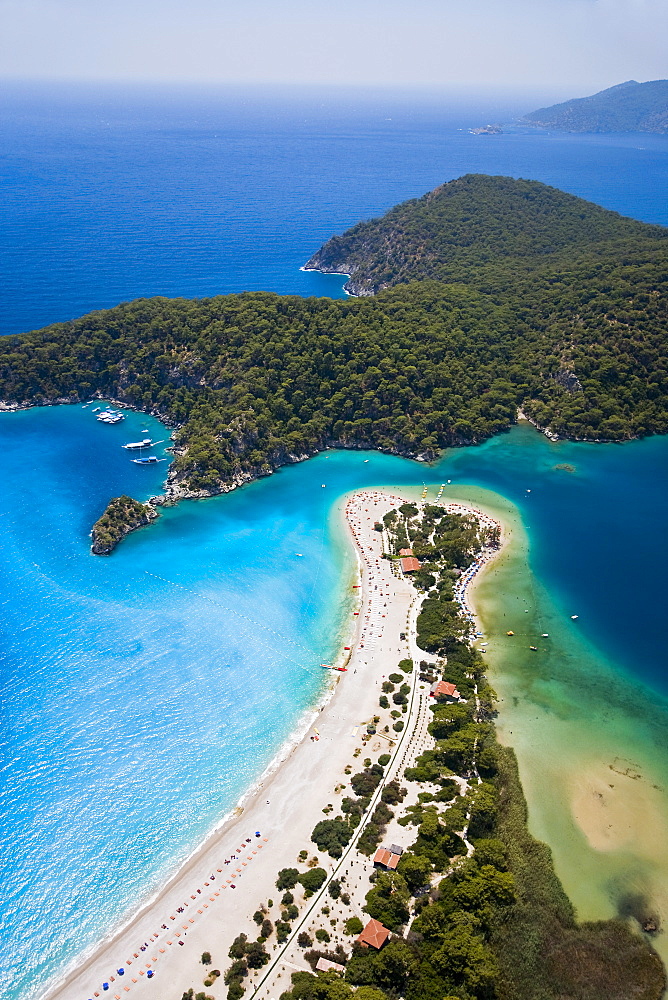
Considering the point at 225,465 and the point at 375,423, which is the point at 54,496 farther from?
the point at 375,423

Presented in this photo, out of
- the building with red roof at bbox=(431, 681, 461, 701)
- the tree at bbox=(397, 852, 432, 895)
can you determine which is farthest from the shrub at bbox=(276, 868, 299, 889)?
the building with red roof at bbox=(431, 681, 461, 701)

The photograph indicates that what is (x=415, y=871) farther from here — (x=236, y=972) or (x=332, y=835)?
(x=236, y=972)

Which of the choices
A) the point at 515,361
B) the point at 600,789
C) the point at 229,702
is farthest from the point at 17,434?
the point at 600,789

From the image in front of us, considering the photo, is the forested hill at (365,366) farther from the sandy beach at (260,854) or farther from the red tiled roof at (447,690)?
the red tiled roof at (447,690)

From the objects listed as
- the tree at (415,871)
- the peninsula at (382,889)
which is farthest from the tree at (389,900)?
the tree at (415,871)

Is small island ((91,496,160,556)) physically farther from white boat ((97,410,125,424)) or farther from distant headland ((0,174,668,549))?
white boat ((97,410,125,424))

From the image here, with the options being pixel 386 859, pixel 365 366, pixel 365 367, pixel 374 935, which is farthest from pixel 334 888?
pixel 365 366
